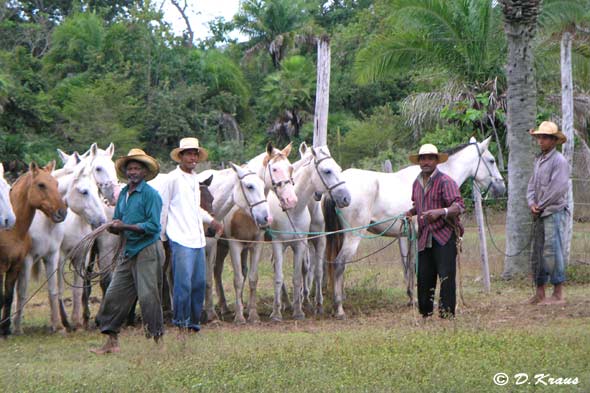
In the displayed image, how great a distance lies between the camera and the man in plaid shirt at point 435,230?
9.59 meters

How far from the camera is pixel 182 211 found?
8.88 meters

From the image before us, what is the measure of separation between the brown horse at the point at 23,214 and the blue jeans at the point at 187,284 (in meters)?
1.81

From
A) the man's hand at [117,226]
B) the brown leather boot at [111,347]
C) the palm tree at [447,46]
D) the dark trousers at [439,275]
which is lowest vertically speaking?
the brown leather boot at [111,347]

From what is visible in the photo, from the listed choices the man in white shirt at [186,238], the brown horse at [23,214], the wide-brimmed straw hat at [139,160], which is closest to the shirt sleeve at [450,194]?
the man in white shirt at [186,238]

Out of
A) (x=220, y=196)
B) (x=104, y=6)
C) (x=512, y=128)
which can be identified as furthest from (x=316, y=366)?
(x=104, y=6)

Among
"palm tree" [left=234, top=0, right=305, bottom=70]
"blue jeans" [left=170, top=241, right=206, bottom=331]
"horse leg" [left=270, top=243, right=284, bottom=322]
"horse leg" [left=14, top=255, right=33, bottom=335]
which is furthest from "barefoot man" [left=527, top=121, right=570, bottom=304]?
"palm tree" [left=234, top=0, right=305, bottom=70]

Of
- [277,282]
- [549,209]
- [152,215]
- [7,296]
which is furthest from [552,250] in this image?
[7,296]

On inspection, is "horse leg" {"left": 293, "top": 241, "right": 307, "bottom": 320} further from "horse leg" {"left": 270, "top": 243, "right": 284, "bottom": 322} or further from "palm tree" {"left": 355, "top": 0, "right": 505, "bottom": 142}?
"palm tree" {"left": 355, "top": 0, "right": 505, "bottom": 142}

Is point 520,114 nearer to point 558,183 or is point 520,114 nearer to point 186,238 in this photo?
point 558,183

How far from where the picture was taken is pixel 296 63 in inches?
1471

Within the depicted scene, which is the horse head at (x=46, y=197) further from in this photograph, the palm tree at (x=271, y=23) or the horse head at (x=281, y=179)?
the palm tree at (x=271, y=23)

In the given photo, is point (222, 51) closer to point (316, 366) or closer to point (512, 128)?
point (512, 128)

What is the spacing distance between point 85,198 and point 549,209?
19.2 feet

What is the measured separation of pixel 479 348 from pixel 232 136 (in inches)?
1168
